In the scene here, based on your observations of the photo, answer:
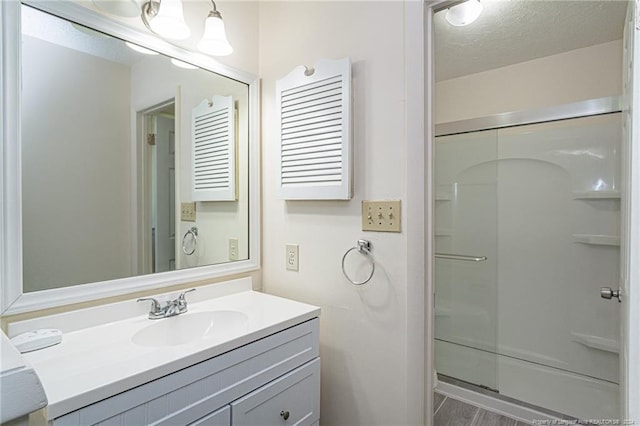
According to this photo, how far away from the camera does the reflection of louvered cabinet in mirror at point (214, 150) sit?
56.6 inches

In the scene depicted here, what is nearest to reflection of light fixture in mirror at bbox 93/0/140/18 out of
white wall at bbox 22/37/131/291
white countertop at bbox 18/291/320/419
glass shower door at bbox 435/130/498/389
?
white wall at bbox 22/37/131/291

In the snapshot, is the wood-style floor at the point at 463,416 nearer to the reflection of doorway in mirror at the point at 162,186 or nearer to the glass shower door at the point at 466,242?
the glass shower door at the point at 466,242

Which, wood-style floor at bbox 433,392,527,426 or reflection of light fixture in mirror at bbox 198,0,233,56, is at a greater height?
reflection of light fixture in mirror at bbox 198,0,233,56

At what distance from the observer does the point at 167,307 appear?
1206 mm

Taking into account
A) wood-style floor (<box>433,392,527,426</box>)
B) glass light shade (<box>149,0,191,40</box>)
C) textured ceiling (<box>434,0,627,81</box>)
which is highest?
textured ceiling (<box>434,0,627,81</box>)

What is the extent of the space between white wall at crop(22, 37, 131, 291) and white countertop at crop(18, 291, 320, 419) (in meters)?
0.21

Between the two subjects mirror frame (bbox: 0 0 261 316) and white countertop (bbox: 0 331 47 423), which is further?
mirror frame (bbox: 0 0 261 316)

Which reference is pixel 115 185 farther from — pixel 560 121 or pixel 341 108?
pixel 560 121

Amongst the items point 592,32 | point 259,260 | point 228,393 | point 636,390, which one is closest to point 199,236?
point 259,260

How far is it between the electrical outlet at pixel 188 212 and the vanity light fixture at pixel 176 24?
0.66m

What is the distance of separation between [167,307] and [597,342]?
2.53 m

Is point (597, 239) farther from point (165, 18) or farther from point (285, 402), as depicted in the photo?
point (165, 18)

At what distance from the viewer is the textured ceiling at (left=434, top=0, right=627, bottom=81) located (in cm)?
173

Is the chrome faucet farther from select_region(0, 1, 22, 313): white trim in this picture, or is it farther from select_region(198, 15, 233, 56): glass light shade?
select_region(198, 15, 233, 56): glass light shade
